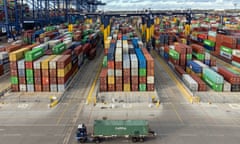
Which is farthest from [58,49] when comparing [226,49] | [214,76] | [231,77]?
[226,49]

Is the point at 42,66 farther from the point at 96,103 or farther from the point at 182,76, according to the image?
the point at 182,76

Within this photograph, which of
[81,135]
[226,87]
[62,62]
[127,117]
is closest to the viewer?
[81,135]

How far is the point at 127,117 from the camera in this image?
3962cm

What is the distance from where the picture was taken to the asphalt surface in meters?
33.5

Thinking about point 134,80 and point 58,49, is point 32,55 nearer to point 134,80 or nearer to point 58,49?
point 58,49

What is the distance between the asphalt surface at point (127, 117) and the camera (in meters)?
33.5

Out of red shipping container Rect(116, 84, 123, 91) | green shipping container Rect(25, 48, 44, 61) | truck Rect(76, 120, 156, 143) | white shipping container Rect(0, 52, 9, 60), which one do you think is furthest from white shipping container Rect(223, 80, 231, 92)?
white shipping container Rect(0, 52, 9, 60)

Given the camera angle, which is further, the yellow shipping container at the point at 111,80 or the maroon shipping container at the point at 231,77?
the maroon shipping container at the point at 231,77

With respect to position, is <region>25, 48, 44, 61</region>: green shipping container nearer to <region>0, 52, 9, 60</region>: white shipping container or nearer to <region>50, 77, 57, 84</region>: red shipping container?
<region>50, 77, 57, 84</region>: red shipping container

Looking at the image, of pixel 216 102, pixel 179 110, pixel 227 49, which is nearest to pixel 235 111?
pixel 216 102

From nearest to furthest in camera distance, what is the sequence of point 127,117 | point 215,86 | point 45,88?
point 127,117, point 45,88, point 215,86

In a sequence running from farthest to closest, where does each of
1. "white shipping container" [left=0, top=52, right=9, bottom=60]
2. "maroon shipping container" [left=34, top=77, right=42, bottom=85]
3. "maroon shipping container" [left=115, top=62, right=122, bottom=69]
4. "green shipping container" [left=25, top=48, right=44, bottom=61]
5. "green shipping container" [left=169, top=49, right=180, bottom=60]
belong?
1. "green shipping container" [left=169, top=49, right=180, bottom=60]
2. "white shipping container" [left=0, top=52, right=9, bottom=60]
3. "maroon shipping container" [left=34, top=77, right=42, bottom=85]
4. "green shipping container" [left=25, top=48, right=44, bottom=61]
5. "maroon shipping container" [left=115, top=62, right=122, bottom=69]

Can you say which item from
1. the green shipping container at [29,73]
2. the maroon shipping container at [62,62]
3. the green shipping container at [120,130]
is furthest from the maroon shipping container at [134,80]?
the green shipping container at [120,130]

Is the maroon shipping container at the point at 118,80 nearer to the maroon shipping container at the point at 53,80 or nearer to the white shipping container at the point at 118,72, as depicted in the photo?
the white shipping container at the point at 118,72
